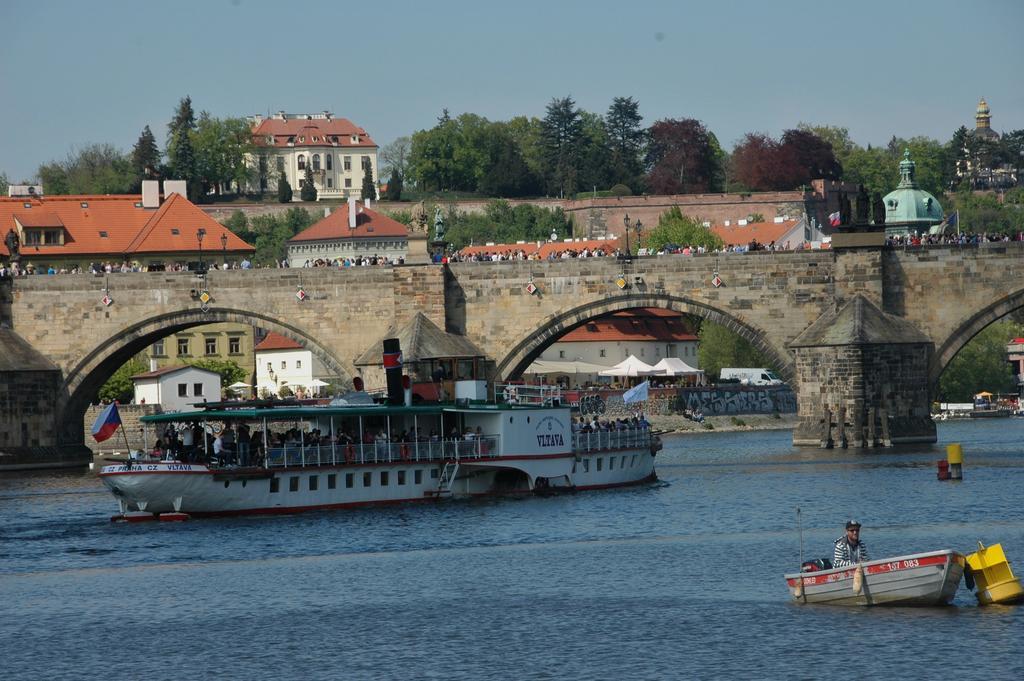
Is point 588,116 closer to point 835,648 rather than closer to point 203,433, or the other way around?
point 203,433

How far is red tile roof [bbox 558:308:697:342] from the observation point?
363 ft

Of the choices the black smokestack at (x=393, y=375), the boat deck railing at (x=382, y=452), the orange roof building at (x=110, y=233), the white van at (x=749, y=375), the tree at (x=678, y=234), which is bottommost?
the boat deck railing at (x=382, y=452)

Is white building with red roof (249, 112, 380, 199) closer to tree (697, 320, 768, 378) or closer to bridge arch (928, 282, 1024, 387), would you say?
tree (697, 320, 768, 378)

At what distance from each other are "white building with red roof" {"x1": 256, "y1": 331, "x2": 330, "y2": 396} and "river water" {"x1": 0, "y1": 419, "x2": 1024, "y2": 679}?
172 feet

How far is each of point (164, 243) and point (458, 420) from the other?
161 ft

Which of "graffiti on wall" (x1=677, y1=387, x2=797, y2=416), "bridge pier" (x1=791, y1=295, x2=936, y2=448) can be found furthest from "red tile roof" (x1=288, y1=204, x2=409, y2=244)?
"bridge pier" (x1=791, y1=295, x2=936, y2=448)

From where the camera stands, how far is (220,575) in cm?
4066

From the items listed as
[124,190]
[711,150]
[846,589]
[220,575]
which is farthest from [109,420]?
[711,150]

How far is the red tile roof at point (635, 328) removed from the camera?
111 metres

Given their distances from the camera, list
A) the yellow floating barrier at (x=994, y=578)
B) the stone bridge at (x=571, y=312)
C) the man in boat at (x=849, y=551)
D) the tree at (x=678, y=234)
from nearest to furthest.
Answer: the man in boat at (x=849, y=551), the yellow floating barrier at (x=994, y=578), the stone bridge at (x=571, y=312), the tree at (x=678, y=234)

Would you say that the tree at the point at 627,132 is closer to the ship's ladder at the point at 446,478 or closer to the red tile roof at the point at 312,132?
the red tile roof at the point at 312,132

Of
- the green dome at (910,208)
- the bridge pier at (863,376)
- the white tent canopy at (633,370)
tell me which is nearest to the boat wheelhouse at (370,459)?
the bridge pier at (863,376)

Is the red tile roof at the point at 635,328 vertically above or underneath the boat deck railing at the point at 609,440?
above

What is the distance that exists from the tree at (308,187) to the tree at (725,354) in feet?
191
